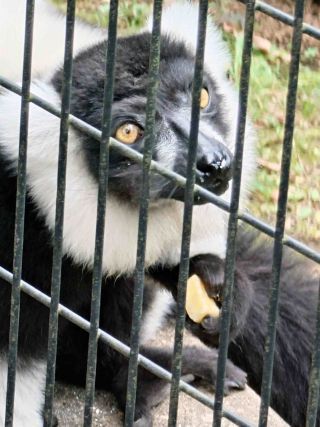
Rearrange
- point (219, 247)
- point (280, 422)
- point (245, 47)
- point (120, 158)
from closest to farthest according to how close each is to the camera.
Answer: point (245, 47)
point (120, 158)
point (219, 247)
point (280, 422)

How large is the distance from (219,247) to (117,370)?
2.28ft

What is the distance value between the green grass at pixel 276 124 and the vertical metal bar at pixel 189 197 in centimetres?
354

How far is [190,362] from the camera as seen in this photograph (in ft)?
13.8

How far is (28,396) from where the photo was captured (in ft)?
12.6

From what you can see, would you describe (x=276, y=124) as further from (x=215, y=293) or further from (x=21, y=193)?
(x=21, y=193)

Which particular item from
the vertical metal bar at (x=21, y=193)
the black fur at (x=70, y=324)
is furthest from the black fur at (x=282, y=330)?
the vertical metal bar at (x=21, y=193)

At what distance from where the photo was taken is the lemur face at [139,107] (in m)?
3.45

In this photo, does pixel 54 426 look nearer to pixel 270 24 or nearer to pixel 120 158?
pixel 120 158

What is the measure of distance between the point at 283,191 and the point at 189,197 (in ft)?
0.75

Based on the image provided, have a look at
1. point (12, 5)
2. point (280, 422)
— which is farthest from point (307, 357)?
point (12, 5)

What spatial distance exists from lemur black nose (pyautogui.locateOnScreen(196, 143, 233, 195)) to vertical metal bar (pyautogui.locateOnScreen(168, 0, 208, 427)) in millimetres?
744

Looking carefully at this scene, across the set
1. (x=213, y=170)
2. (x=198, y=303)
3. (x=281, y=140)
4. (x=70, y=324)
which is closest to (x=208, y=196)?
(x=213, y=170)

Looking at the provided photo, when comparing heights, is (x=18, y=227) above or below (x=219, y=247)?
above

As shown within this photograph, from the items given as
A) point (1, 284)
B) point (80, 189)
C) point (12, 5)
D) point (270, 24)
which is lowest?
point (270, 24)
